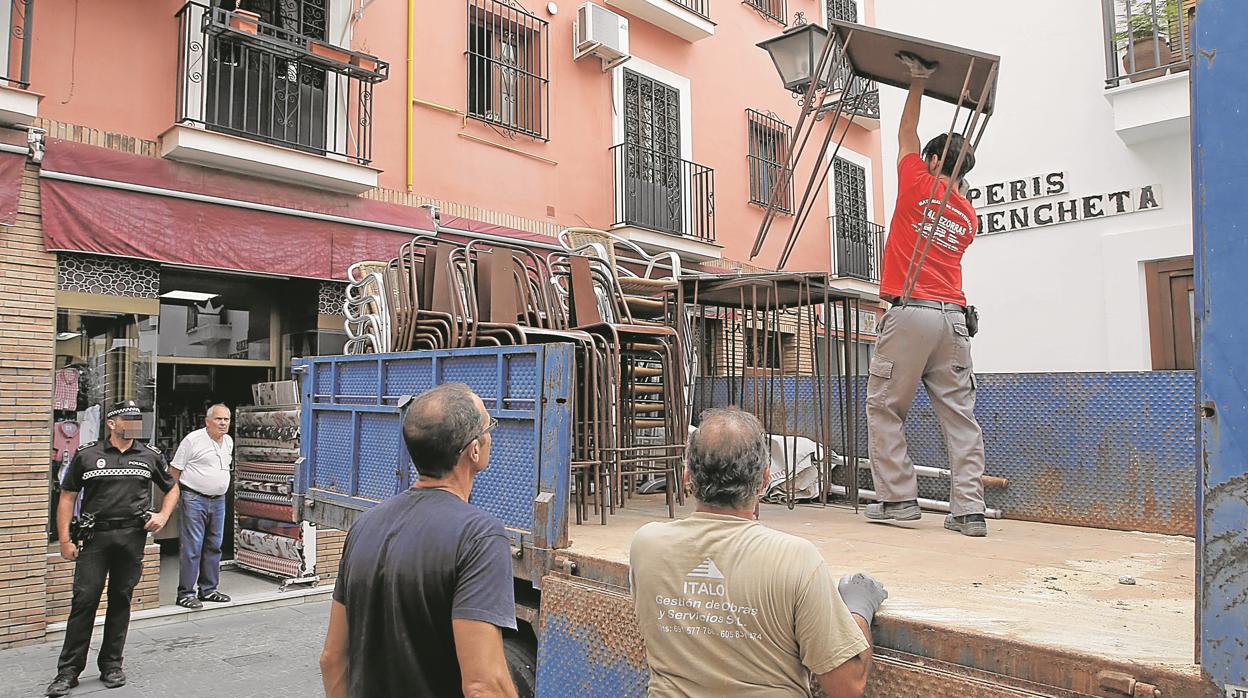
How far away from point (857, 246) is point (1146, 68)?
360 inches

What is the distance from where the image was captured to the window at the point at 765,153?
13.9m

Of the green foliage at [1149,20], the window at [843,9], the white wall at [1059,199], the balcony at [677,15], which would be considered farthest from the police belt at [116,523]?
the window at [843,9]

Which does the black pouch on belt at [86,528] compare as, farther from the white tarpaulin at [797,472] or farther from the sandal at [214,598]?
the white tarpaulin at [797,472]

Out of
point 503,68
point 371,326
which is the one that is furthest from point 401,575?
point 503,68

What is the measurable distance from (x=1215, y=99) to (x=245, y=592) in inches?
341

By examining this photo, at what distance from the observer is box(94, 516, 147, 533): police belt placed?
574 centimetres

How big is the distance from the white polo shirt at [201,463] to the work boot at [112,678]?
2.15 metres

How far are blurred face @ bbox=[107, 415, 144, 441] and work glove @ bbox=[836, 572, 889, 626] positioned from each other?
5388 millimetres

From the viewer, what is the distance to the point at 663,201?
480 inches

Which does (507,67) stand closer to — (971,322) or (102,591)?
(102,591)

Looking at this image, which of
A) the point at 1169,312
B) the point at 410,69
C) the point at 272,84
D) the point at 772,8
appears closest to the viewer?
the point at 1169,312

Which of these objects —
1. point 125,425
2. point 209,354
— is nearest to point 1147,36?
point 125,425

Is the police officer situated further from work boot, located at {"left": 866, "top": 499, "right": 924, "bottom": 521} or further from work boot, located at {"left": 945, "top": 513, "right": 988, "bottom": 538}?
work boot, located at {"left": 945, "top": 513, "right": 988, "bottom": 538}

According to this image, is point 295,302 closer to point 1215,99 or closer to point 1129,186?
point 1129,186
